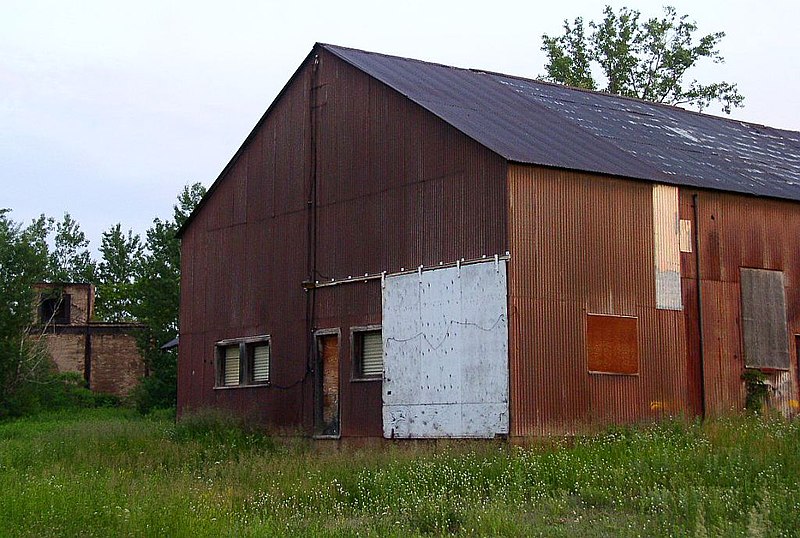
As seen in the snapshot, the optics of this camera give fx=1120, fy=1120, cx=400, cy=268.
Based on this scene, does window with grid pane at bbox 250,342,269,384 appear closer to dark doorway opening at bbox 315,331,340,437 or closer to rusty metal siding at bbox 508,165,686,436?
dark doorway opening at bbox 315,331,340,437

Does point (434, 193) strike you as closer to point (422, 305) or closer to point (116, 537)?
point (422, 305)

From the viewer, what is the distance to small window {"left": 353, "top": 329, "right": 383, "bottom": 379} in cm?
2256

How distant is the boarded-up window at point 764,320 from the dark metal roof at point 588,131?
5.89 ft

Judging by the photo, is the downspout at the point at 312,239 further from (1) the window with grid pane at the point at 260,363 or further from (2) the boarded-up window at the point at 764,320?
(2) the boarded-up window at the point at 764,320

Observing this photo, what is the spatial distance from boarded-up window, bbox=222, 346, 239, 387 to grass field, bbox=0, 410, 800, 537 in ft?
17.5

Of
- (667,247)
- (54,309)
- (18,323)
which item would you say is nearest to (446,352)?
(667,247)

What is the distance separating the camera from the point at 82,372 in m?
49.8

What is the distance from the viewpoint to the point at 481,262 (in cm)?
2014

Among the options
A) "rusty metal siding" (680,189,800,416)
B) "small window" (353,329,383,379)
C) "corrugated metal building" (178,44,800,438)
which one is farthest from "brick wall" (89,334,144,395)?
"rusty metal siding" (680,189,800,416)

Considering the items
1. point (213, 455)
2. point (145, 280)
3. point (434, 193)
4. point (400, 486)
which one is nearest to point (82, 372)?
point (145, 280)

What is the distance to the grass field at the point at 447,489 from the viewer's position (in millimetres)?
12883

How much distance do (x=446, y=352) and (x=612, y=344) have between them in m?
3.03

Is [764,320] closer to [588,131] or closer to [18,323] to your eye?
[588,131]

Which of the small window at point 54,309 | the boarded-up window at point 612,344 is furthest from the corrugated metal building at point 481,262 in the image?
the small window at point 54,309
